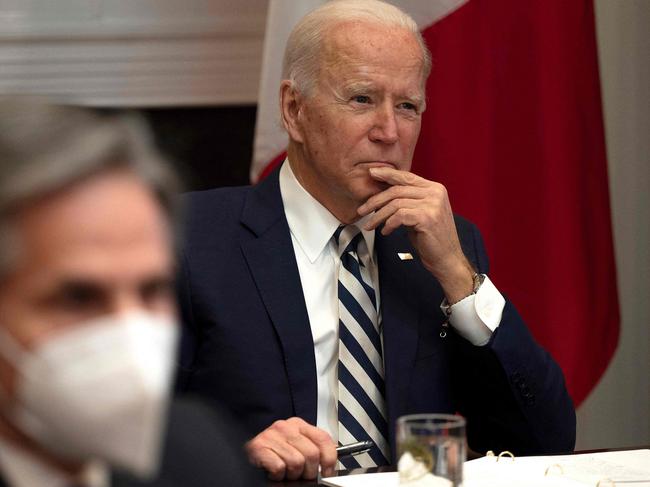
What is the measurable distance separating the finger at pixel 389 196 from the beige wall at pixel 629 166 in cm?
172

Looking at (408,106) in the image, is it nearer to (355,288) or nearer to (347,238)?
(347,238)

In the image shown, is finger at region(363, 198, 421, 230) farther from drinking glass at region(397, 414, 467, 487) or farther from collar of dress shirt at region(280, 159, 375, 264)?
drinking glass at region(397, 414, 467, 487)

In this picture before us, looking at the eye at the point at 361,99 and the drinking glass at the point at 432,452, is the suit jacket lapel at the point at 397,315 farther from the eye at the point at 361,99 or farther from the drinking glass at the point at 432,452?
the drinking glass at the point at 432,452

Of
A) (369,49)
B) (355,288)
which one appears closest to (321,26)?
(369,49)

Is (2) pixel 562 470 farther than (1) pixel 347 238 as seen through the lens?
No

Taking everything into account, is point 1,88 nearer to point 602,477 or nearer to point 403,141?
point 403,141

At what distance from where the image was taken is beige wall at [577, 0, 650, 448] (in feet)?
12.8

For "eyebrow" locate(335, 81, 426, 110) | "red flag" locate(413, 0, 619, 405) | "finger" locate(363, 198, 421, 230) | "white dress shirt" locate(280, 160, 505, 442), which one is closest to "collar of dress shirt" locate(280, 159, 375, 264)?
"white dress shirt" locate(280, 160, 505, 442)

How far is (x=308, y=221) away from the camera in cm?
247

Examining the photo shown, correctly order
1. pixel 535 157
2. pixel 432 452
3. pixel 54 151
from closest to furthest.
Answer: pixel 54 151 → pixel 432 452 → pixel 535 157

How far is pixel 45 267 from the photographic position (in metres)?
0.78

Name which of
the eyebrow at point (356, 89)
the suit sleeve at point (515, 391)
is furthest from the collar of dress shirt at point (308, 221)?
the suit sleeve at point (515, 391)

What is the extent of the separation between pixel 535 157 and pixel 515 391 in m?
1.23

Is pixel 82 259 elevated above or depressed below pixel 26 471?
above
